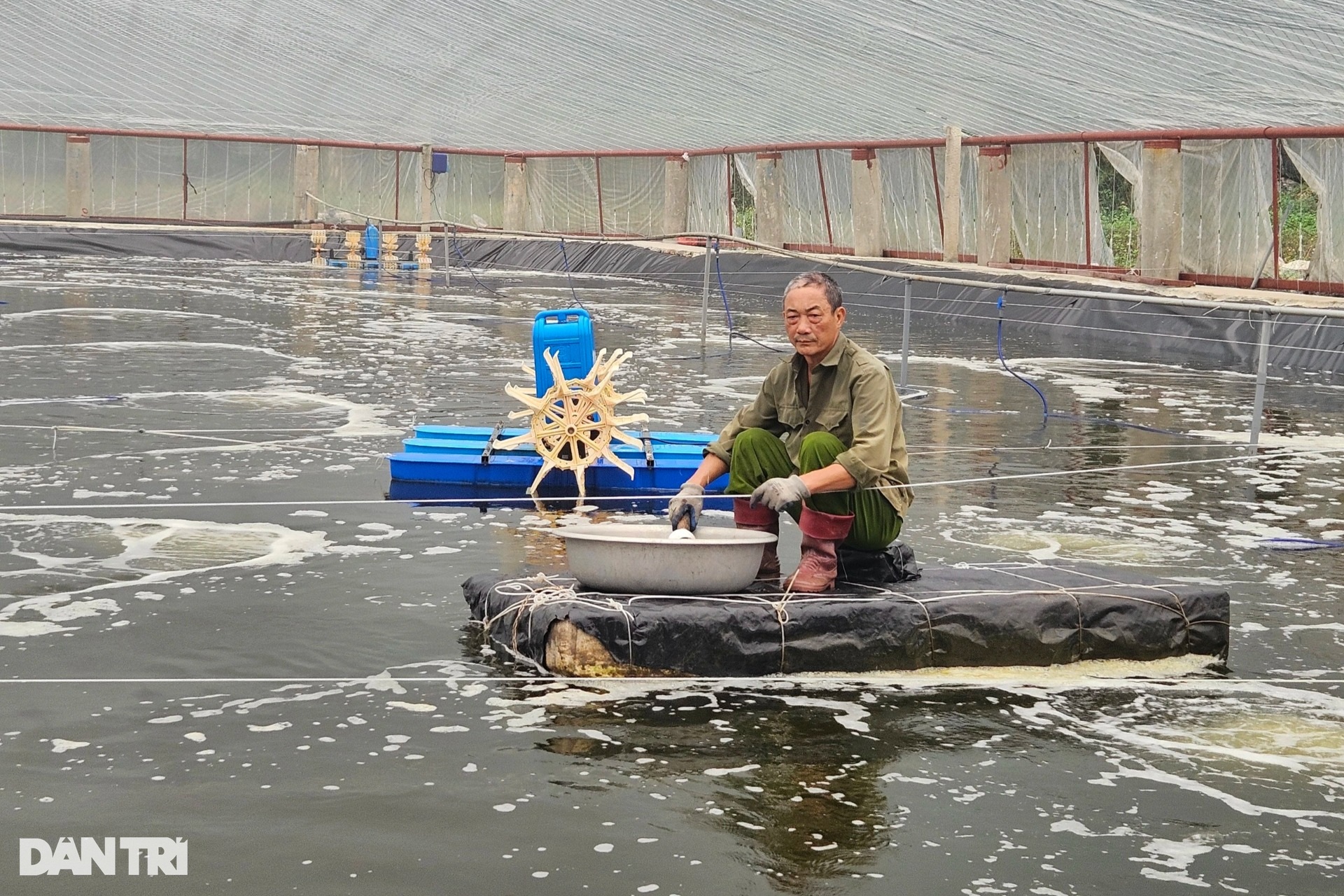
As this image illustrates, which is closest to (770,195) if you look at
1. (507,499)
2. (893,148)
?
(893,148)

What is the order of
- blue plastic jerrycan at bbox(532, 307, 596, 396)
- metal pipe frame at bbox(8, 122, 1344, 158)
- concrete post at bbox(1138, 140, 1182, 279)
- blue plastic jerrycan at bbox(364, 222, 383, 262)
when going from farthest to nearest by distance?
blue plastic jerrycan at bbox(364, 222, 383, 262), concrete post at bbox(1138, 140, 1182, 279), metal pipe frame at bbox(8, 122, 1344, 158), blue plastic jerrycan at bbox(532, 307, 596, 396)

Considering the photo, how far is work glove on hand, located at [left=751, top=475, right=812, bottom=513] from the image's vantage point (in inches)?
240

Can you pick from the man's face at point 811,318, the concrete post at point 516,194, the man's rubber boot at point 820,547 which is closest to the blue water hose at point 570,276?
the concrete post at point 516,194

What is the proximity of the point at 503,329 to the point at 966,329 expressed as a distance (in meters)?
6.72

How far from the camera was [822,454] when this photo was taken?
6336 millimetres

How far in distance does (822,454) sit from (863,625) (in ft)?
2.12

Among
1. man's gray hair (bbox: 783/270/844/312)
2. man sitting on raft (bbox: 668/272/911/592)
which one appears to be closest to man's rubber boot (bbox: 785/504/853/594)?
man sitting on raft (bbox: 668/272/911/592)

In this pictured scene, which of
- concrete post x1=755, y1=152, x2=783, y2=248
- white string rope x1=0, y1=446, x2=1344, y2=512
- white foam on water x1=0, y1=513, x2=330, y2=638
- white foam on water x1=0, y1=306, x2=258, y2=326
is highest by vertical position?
concrete post x1=755, y1=152, x2=783, y2=248

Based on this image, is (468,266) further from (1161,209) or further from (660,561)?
(660,561)

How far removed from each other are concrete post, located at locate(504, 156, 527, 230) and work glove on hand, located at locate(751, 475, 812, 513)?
4168 centimetres

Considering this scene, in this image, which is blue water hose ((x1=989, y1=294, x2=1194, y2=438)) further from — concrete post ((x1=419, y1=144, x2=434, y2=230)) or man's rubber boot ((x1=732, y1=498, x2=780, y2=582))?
concrete post ((x1=419, y1=144, x2=434, y2=230))

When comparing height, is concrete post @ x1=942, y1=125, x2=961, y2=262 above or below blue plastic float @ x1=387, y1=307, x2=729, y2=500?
above

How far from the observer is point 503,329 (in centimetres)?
2219

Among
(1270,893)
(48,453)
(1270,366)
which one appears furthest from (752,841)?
(1270,366)
